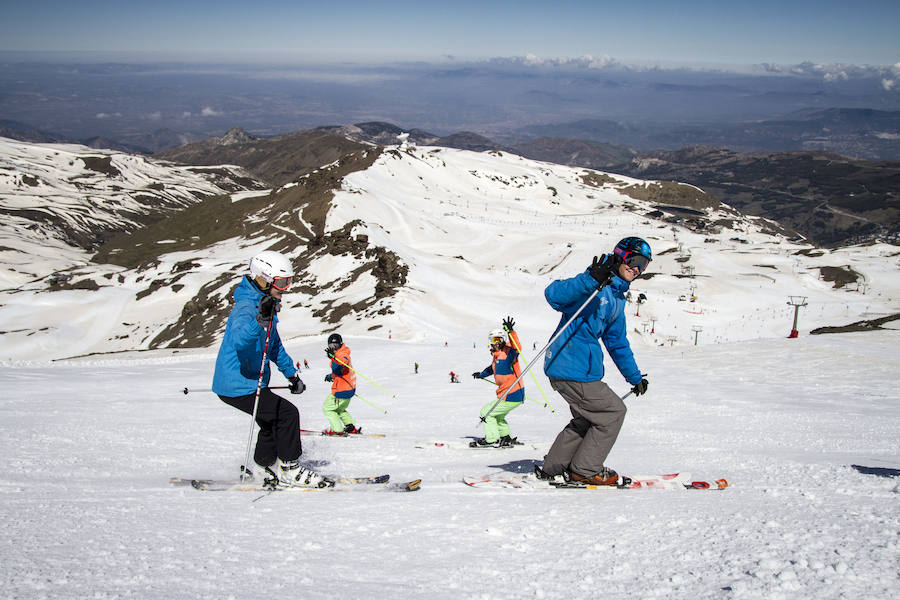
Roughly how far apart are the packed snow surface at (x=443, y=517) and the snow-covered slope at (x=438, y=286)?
28.3m

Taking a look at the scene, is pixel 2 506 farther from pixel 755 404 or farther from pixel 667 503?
pixel 755 404

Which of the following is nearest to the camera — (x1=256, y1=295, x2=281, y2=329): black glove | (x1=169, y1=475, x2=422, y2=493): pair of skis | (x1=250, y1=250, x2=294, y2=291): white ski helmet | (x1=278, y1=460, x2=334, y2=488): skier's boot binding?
(x1=256, y1=295, x2=281, y2=329): black glove

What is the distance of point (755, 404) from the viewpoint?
1474cm

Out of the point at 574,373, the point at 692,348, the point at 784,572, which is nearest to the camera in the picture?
the point at 784,572

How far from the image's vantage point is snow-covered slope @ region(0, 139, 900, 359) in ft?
169

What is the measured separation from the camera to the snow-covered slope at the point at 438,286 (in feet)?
169

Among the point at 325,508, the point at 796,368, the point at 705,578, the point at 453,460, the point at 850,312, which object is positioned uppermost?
the point at 705,578

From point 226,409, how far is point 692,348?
2344 centimetres

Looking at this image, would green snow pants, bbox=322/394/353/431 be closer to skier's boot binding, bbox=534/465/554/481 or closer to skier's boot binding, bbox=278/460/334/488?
skier's boot binding, bbox=278/460/334/488

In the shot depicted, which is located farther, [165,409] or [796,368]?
[796,368]

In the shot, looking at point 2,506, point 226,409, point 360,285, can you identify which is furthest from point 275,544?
point 360,285

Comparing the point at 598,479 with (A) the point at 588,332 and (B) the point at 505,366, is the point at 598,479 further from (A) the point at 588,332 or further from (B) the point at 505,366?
(B) the point at 505,366

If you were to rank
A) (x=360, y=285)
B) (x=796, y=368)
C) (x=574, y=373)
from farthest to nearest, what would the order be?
1. (x=360, y=285)
2. (x=796, y=368)
3. (x=574, y=373)

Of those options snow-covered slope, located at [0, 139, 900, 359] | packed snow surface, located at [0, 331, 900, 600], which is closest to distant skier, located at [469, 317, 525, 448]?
packed snow surface, located at [0, 331, 900, 600]
